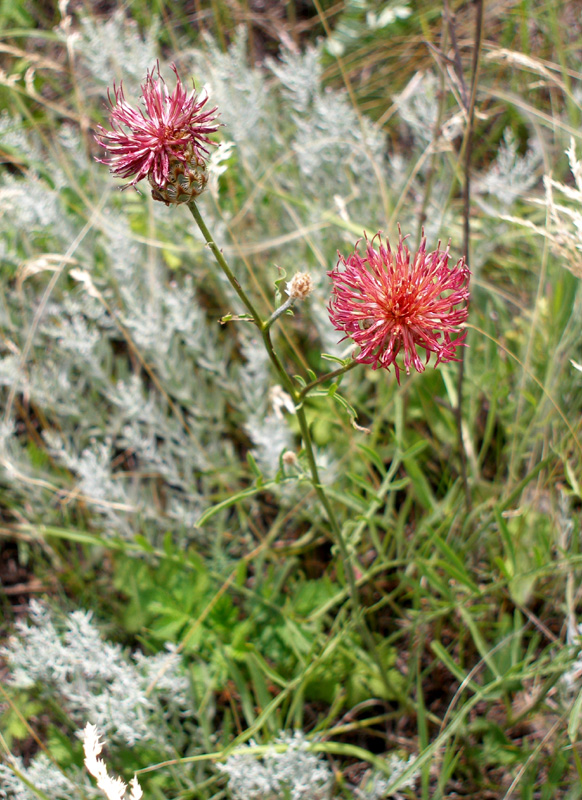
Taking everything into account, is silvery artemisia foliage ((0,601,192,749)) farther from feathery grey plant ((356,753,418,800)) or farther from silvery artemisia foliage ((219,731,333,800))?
feathery grey plant ((356,753,418,800))

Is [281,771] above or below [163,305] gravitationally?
below

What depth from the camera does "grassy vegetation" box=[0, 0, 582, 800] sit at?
1690mm

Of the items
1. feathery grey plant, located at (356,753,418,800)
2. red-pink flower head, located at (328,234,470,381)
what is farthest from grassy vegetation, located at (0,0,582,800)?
red-pink flower head, located at (328,234,470,381)

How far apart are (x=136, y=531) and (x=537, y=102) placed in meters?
2.84

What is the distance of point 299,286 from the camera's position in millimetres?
1016

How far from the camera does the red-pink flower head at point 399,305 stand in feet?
3.41

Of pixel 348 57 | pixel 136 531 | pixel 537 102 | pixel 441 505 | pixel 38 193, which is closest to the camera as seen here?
pixel 441 505

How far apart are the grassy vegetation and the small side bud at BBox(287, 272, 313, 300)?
0.58 feet

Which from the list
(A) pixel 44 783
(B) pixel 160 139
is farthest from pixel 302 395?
(A) pixel 44 783

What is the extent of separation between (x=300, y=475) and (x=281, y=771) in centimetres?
89

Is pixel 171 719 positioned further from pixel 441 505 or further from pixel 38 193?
pixel 38 193

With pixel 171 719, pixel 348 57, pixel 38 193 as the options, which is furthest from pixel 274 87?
pixel 171 719

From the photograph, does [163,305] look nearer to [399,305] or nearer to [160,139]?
[160,139]

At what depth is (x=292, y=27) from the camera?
3.62 m
